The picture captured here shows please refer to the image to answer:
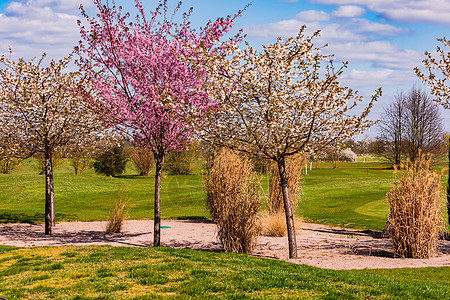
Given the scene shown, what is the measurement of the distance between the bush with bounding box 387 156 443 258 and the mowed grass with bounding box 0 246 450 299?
1.45 m

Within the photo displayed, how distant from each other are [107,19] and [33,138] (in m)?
5.12

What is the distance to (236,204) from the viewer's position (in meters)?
10.6

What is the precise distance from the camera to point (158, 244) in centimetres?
1177

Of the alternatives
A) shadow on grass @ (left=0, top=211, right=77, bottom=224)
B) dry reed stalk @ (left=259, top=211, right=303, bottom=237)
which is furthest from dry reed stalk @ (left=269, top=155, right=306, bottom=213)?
shadow on grass @ (left=0, top=211, right=77, bottom=224)

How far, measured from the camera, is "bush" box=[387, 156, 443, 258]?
999 cm

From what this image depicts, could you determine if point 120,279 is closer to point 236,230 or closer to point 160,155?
point 236,230

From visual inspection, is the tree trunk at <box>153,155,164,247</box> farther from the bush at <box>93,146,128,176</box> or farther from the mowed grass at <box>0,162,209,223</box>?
the bush at <box>93,146,128,176</box>

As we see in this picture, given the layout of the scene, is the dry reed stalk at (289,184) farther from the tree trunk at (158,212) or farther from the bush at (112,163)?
the bush at (112,163)

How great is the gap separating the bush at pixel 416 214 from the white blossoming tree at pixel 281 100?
80.4 inches

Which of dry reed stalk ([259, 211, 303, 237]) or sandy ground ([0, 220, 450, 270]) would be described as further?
dry reed stalk ([259, 211, 303, 237])

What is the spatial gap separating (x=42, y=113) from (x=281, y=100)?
28.3ft

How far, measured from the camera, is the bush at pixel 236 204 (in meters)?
10.6

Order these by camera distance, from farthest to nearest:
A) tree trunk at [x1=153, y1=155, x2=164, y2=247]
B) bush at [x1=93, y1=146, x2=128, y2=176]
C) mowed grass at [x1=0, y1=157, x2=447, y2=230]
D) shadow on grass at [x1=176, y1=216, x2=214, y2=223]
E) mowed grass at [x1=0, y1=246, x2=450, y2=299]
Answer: bush at [x1=93, y1=146, x2=128, y2=176]
mowed grass at [x1=0, y1=157, x2=447, y2=230]
shadow on grass at [x1=176, y1=216, x2=214, y2=223]
tree trunk at [x1=153, y1=155, x2=164, y2=247]
mowed grass at [x1=0, y1=246, x2=450, y2=299]

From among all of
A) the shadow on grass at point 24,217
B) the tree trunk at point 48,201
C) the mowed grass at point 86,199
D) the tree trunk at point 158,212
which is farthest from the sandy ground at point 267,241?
the mowed grass at point 86,199
